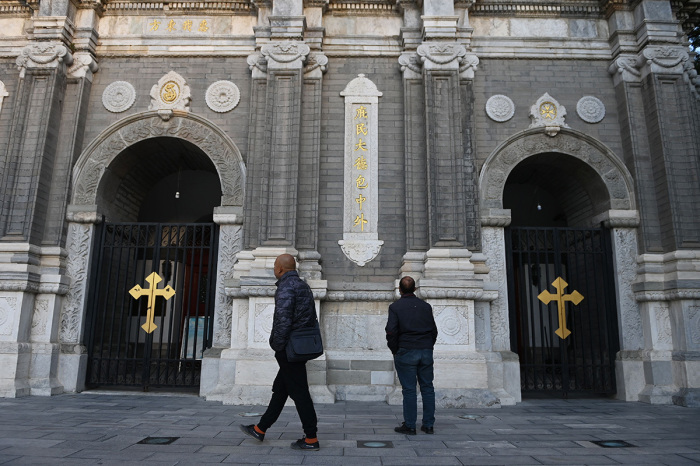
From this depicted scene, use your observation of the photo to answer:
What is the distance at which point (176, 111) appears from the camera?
10.3 metres

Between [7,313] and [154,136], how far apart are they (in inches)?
159

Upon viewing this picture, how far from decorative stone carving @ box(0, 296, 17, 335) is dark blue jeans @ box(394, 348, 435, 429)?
267 inches

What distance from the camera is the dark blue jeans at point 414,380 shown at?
5836 millimetres

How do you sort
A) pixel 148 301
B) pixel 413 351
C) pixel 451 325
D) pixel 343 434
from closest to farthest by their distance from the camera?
pixel 343 434
pixel 413 351
pixel 451 325
pixel 148 301

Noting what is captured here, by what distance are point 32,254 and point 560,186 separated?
10.6 metres

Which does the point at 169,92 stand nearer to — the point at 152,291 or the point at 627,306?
the point at 152,291

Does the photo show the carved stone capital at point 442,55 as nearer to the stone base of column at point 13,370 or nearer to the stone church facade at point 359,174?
the stone church facade at point 359,174

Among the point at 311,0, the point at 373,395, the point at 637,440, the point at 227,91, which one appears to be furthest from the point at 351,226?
the point at 637,440

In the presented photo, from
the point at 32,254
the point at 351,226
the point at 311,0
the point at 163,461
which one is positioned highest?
the point at 311,0

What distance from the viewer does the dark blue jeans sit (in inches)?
230

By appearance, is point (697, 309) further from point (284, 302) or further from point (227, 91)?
point (227, 91)

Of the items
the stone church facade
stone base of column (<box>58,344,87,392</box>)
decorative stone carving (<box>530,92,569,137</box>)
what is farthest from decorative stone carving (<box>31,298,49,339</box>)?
decorative stone carving (<box>530,92,569,137</box>)

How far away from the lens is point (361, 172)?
9.89 m

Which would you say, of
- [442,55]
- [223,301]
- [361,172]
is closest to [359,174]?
[361,172]
